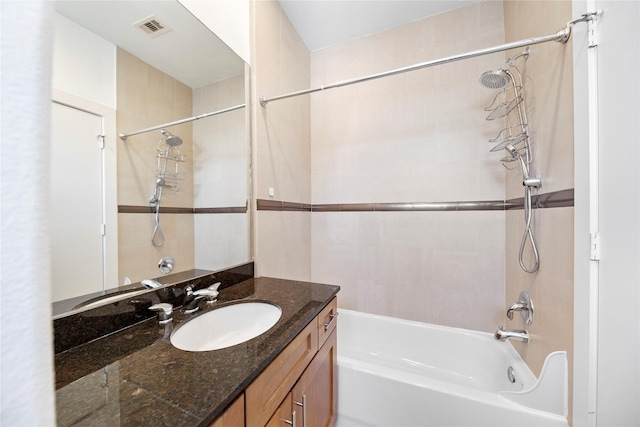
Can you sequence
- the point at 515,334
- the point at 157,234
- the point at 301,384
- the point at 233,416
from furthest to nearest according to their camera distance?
1. the point at 515,334
2. the point at 157,234
3. the point at 301,384
4. the point at 233,416

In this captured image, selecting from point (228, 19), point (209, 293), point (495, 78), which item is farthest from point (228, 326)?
point (495, 78)

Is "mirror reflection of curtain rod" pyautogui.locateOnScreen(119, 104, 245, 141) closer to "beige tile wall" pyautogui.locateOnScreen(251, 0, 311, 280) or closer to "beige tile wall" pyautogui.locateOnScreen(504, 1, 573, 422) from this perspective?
"beige tile wall" pyautogui.locateOnScreen(251, 0, 311, 280)

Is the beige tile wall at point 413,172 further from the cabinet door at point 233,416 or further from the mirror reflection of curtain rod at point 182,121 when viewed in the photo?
the cabinet door at point 233,416

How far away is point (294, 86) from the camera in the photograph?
2.01m

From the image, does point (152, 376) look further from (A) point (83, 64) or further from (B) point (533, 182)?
(B) point (533, 182)

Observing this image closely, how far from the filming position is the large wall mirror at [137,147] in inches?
29.7

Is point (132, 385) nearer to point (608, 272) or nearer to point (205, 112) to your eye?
point (205, 112)

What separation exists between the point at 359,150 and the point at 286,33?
109cm

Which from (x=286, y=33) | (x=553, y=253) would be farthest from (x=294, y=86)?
(x=553, y=253)

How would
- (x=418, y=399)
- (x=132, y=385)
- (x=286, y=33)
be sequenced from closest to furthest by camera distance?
(x=132, y=385)
(x=418, y=399)
(x=286, y=33)

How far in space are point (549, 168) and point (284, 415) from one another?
5.11 feet

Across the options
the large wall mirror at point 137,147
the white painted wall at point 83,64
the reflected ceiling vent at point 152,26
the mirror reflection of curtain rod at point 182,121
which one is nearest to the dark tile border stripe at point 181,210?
the large wall mirror at point 137,147

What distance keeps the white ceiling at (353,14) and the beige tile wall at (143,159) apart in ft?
4.32

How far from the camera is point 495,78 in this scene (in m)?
1.25
